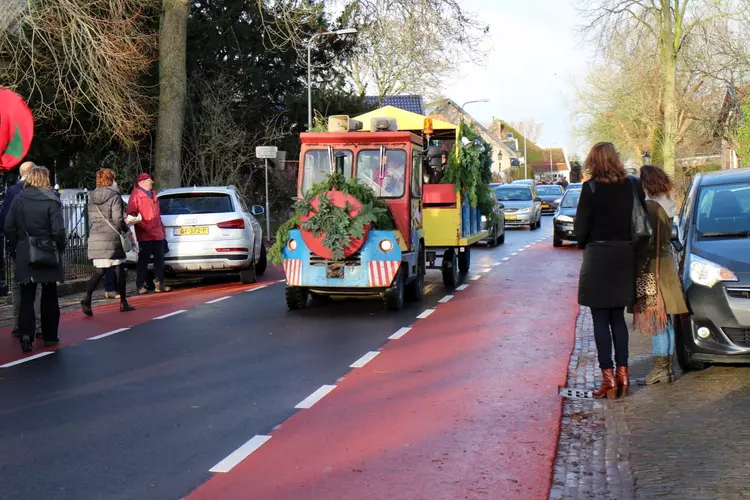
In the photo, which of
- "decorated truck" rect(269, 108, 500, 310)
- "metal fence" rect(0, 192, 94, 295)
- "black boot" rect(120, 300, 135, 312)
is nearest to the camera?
"decorated truck" rect(269, 108, 500, 310)

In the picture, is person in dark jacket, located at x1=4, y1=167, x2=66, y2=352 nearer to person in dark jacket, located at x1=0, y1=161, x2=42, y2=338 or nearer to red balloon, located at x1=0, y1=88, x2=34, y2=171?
person in dark jacket, located at x1=0, y1=161, x2=42, y2=338

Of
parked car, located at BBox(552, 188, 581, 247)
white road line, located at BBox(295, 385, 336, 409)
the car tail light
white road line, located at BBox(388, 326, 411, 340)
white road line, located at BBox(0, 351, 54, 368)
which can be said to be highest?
the car tail light

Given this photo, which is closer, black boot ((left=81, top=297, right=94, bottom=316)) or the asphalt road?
the asphalt road

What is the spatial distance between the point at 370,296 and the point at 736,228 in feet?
23.2

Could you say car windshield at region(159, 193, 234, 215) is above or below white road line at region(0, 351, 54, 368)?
above

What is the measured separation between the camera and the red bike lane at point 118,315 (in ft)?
35.8

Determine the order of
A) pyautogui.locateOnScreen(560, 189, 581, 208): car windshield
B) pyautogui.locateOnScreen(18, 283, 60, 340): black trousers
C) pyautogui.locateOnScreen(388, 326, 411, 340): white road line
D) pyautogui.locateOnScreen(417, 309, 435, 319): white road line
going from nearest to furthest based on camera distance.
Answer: pyautogui.locateOnScreen(18, 283, 60, 340): black trousers → pyautogui.locateOnScreen(388, 326, 411, 340): white road line → pyautogui.locateOnScreen(417, 309, 435, 319): white road line → pyautogui.locateOnScreen(560, 189, 581, 208): car windshield

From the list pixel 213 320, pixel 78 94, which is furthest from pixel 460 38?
pixel 213 320

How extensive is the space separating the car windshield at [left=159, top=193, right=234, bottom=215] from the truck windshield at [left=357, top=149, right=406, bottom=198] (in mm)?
3870

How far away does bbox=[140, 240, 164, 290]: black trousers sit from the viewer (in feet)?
52.6

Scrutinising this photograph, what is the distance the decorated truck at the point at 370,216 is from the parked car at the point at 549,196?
35.1 metres

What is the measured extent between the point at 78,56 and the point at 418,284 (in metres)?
10.7

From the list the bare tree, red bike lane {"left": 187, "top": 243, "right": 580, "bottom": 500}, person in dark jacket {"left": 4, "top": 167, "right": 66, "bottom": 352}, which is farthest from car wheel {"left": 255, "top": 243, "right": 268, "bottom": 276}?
person in dark jacket {"left": 4, "top": 167, "right": 66, "bottom": 352}

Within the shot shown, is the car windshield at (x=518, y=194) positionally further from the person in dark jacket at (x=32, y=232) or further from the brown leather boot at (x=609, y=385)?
the brown leather boot at (x=609, y=385)
